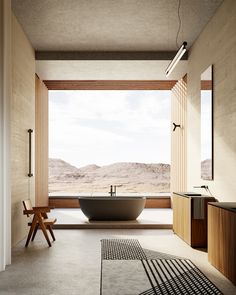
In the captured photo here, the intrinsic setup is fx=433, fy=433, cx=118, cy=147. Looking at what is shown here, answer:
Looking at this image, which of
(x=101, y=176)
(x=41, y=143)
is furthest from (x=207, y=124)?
(x=101, y=176)

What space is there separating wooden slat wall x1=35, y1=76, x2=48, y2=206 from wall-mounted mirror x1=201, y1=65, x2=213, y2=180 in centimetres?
393

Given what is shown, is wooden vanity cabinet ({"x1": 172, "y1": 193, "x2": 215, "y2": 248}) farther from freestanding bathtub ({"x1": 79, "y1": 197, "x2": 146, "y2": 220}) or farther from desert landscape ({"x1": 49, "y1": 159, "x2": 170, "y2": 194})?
desert landscape ({"x1": 49, "y1": 159, "x2": 170, "y2": 194})

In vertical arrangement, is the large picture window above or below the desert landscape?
above

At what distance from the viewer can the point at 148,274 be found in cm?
458

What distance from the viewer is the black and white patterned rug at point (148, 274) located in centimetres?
403

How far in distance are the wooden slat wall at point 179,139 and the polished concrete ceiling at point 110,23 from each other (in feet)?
5.49

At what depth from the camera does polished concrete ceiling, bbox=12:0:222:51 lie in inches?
247

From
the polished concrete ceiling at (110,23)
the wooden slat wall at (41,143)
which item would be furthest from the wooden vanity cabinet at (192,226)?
the wooden slat wall at (41,143)

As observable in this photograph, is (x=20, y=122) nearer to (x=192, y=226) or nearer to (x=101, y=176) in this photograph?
(x=192, y=226)

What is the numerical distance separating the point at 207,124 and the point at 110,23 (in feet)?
7.39

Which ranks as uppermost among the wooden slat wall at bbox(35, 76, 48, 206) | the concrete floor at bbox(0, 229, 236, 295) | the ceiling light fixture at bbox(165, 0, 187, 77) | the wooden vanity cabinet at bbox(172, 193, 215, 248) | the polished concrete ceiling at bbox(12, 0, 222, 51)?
the polished concrete ceiling at bbox(12, 0, 222, 51)

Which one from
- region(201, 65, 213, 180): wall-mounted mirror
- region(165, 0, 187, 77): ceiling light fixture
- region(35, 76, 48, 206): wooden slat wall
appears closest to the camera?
region(165, 0, 187, 77): ceiling light fixture

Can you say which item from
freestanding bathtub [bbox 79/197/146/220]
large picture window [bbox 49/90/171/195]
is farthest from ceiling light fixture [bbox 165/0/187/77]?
large picture window [bbox 49/90/171/195]

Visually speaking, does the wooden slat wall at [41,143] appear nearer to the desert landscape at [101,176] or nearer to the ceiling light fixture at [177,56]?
the ceiling light fixture at [177,56]
